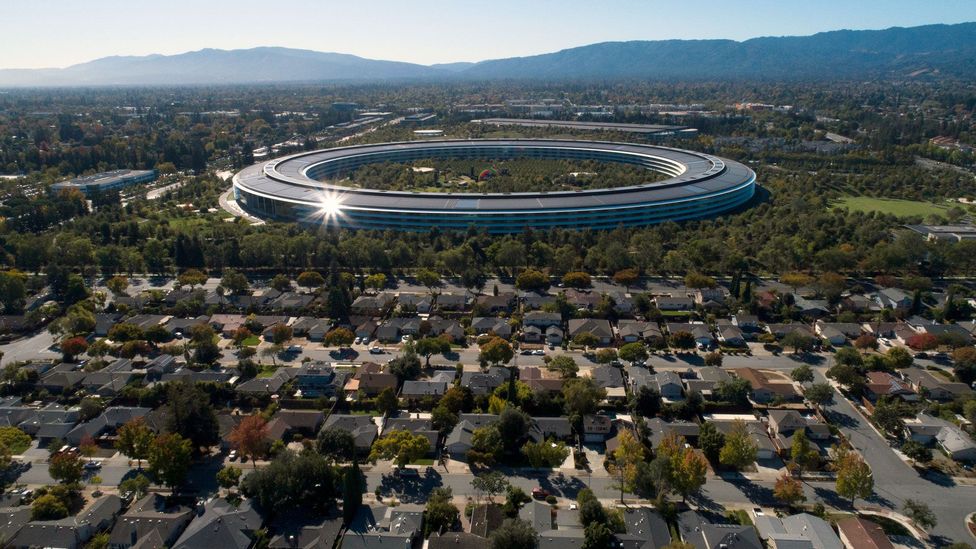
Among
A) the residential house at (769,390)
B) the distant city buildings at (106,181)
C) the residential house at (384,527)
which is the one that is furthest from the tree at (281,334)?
the distant city buildings at (106,181)

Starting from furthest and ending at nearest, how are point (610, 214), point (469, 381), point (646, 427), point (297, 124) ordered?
point (297, 124) → point (610, 214) → point (469, 381) → point (646, 427)

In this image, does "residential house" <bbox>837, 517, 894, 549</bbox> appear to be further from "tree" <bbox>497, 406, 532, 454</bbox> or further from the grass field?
the grass field

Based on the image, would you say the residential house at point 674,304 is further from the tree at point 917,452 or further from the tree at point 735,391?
the tree at point 917,452

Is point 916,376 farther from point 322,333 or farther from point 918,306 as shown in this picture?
point 322,333

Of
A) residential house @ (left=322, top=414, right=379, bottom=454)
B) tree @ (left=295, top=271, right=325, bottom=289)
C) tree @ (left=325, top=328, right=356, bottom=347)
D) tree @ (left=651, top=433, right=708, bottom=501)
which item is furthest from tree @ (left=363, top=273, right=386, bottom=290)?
tree @ (left=651, top=433, right=708, bottom=501)

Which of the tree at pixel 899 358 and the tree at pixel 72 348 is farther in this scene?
the tree at pixel 72 348

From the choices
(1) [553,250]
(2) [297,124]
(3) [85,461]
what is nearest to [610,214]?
(1) [553,250]
